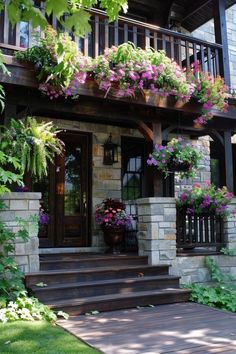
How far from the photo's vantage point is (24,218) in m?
4.95

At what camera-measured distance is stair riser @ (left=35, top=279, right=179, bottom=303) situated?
15.2 feet

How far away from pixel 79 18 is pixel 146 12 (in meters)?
6.44

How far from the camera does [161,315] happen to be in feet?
14.8

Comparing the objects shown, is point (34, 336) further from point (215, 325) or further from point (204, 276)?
A: point (204, 276)

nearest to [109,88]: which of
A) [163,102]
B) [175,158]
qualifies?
[163,102]

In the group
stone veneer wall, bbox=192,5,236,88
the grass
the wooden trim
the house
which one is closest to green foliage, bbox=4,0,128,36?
the grass

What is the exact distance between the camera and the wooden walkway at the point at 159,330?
3410 mm

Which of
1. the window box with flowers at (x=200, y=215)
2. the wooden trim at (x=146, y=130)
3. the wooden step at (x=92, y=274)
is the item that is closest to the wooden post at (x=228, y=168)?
the window box with flowers at (x=200, y=215)

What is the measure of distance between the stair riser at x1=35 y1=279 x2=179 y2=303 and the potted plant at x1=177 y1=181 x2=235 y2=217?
3.94ft

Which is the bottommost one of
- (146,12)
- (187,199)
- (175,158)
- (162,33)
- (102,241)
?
(102,241)

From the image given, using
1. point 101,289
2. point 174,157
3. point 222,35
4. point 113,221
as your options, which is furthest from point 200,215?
point 222,35

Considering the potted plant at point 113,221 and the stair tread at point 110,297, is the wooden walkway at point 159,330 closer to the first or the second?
the stair tread at point 110,297

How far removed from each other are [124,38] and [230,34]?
170 inches

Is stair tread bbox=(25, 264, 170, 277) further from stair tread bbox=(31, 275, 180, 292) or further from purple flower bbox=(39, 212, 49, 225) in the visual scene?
purple flower bbox=(39, 212, 49, 225)
